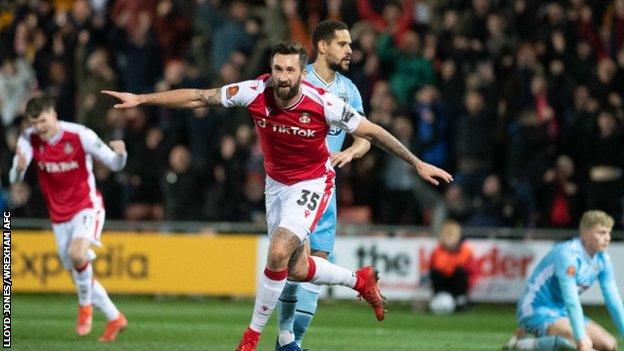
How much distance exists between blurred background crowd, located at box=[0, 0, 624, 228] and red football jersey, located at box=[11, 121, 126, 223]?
556cm

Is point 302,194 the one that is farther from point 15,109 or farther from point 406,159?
point 15,109

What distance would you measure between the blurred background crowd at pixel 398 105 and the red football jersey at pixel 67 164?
5.56 meters

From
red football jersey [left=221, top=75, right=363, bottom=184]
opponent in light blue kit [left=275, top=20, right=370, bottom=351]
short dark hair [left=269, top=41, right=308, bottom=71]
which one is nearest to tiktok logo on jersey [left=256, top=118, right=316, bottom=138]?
red football jersey [left=221, top=75, right=363, bottom=184]

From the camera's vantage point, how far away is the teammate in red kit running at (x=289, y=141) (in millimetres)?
10508

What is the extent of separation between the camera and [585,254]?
12.6 m

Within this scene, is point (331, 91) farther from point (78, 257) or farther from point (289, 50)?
point (78, 257)

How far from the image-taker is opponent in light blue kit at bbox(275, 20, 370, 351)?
11477 millimetres

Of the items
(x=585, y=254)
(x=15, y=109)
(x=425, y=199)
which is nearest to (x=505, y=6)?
(x=425, y=199)

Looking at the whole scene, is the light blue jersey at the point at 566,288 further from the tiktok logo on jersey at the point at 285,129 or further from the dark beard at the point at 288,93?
the dark beard at the point at 288,93

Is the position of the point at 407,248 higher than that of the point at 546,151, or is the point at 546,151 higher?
the point at 546,151

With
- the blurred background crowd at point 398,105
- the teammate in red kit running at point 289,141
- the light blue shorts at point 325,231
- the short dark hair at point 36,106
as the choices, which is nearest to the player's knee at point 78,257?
the short dark hair at point 36,106

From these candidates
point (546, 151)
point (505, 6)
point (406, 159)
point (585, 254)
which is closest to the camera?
point (406, 159)

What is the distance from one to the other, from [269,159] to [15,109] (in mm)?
11371

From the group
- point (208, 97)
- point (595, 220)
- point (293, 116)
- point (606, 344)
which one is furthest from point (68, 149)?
point (606, 344)
